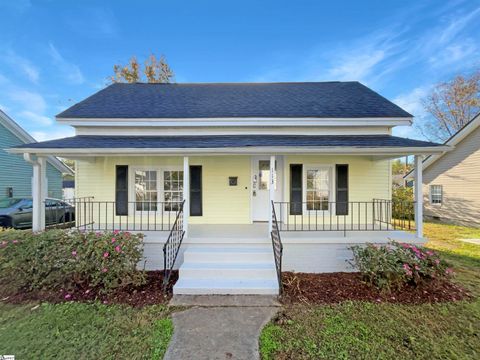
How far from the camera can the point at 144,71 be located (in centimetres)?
1805

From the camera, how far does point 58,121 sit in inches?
276

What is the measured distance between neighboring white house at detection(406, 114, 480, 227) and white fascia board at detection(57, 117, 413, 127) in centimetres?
778

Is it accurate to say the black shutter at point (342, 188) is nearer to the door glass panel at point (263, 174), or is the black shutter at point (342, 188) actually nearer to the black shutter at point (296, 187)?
the black shutter at point (296, 187)

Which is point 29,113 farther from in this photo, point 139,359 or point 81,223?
point 139,359

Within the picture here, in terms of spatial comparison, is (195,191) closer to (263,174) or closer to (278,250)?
(263,174)

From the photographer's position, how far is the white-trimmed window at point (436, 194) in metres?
13.1

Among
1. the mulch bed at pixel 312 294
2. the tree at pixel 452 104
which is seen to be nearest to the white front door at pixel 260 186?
the mulch bed at pixel 312 294

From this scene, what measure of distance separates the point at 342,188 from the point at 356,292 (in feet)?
11.3

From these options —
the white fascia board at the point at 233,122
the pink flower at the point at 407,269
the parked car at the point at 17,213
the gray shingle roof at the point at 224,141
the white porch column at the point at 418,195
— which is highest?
the white fascia board at the point at 233,122

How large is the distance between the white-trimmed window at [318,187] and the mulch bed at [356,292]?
2575 mm

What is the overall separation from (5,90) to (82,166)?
17.2 m

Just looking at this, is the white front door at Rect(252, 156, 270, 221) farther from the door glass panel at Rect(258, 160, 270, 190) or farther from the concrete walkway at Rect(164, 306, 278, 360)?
the concrete walkway at Rect(164, 306, 278, 360)

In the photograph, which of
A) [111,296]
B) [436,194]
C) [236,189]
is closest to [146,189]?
[236,189]

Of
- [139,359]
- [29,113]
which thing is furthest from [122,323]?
[29,113]
